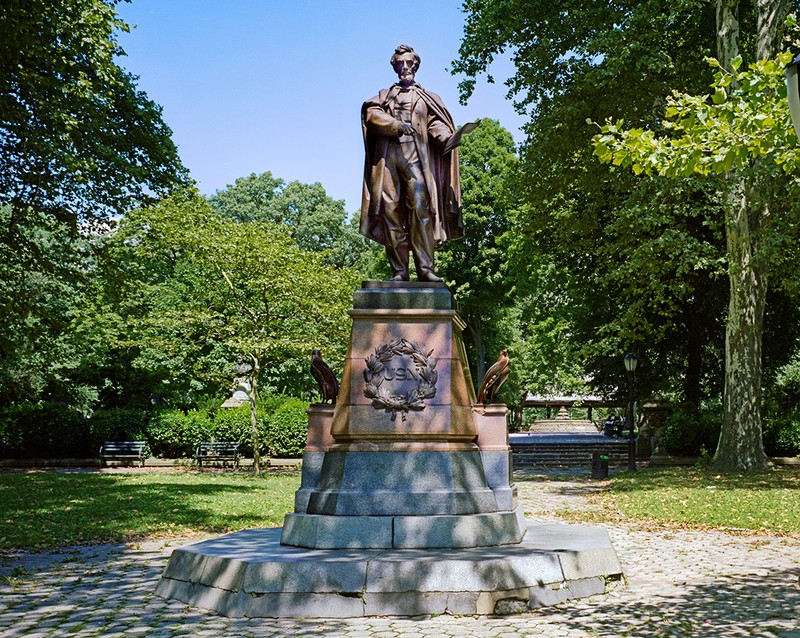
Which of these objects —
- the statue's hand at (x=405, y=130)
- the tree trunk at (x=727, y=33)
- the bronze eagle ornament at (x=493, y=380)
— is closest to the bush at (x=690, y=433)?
the tree trunk at (x=727, y=33)

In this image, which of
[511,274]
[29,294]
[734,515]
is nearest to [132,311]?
[511,274]

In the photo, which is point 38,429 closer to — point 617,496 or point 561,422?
point 617,496

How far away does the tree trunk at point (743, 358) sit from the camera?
2036 cm

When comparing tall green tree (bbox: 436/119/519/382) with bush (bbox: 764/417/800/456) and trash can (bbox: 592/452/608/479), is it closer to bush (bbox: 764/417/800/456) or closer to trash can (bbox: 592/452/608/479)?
bush (bbox: 764/417/800/456)

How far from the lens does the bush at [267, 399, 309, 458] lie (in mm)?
31062

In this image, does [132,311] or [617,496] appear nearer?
[617,496]

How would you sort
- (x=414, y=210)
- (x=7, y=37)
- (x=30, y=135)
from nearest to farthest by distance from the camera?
(x=414, y=210), (x=7, y=37), (x=30, y=135)

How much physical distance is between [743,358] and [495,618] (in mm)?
16052

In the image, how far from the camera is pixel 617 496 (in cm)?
1764

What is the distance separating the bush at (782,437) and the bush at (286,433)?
15.8 metres

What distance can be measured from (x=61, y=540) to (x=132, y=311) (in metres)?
29.2

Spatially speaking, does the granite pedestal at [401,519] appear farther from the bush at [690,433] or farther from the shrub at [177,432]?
the shrub at [177,432]

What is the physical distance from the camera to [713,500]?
1545 centimetres

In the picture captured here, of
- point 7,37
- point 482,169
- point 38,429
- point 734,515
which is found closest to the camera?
point 734,515
